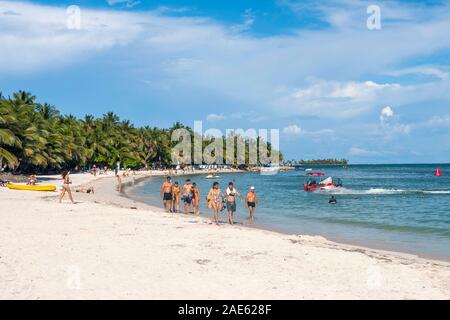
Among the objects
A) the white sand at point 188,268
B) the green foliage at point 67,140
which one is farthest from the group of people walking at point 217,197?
the green foliage at point 67,140

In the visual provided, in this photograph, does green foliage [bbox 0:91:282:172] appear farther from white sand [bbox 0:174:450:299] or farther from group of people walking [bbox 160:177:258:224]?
white sand [bbox 0:174:450:299]

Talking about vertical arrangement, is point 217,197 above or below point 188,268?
above

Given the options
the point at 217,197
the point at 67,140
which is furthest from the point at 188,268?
the point at 67,140

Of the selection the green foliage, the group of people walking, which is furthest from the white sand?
the green foliage

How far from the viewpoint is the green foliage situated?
47.9 m

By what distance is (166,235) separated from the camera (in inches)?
593

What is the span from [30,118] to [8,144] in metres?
11.8

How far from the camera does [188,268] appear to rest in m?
10.2

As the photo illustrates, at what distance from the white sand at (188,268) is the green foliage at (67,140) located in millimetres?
34324

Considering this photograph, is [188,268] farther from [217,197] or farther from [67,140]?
[67,140]

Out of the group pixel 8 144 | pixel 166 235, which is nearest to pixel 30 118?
pixel 8 144

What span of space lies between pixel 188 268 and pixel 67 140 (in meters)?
63.4

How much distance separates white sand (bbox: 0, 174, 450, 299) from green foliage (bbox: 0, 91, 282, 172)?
34324 mm
